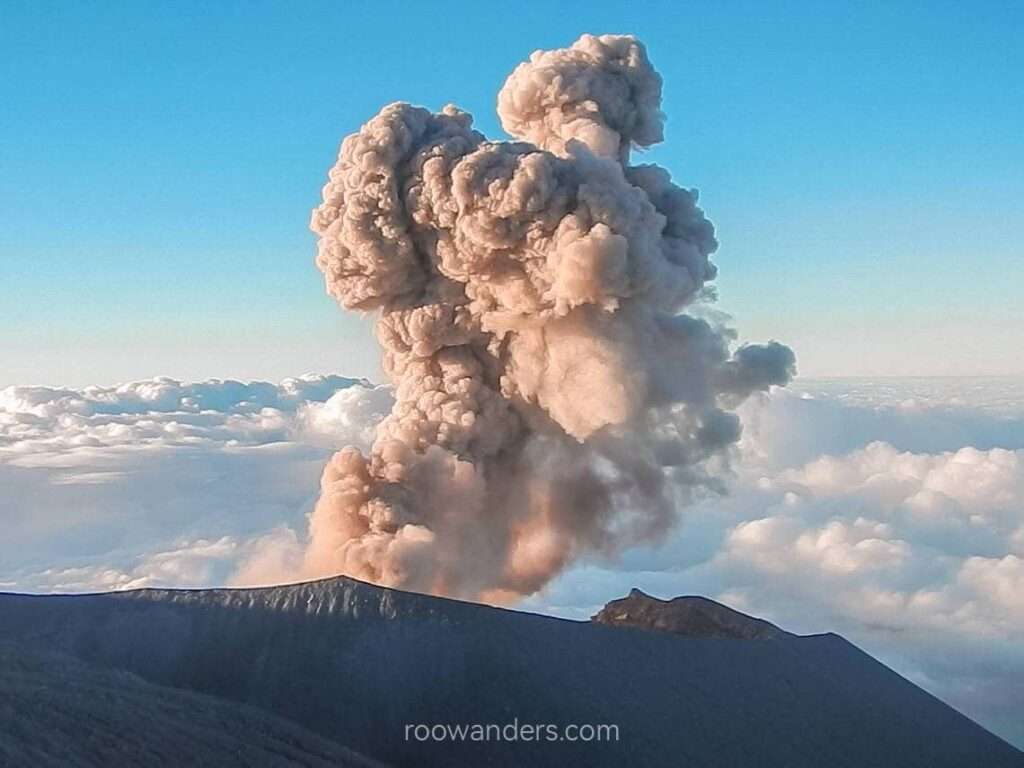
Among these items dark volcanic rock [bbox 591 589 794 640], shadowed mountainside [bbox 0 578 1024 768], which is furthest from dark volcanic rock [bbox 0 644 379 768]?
dark volcanic rock [bbox 591 589 794 640]

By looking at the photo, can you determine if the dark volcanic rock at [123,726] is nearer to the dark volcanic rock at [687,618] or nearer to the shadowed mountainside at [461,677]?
the shadowed mountainside at [461,677]

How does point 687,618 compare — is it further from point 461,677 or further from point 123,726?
point 123,726

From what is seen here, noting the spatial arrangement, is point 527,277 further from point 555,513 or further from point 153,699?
point 153,699

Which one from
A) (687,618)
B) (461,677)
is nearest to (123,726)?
(461,677)

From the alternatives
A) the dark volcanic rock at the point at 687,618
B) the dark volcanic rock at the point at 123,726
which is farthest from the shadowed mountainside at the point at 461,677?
the dark volcanic rock at the point at 687,618

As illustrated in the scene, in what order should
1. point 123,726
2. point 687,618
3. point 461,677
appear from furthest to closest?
point 687,618 < point 461,677 < point 123,726

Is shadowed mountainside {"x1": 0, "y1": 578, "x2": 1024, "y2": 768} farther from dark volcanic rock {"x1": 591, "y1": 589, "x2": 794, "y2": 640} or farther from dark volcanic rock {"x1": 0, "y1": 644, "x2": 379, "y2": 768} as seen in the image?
dark volcanic rock {"x1": 591, "y1": 589, "x2": 794, "y2": 640}

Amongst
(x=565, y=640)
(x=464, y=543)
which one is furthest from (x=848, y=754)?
(x=464, y=543)
